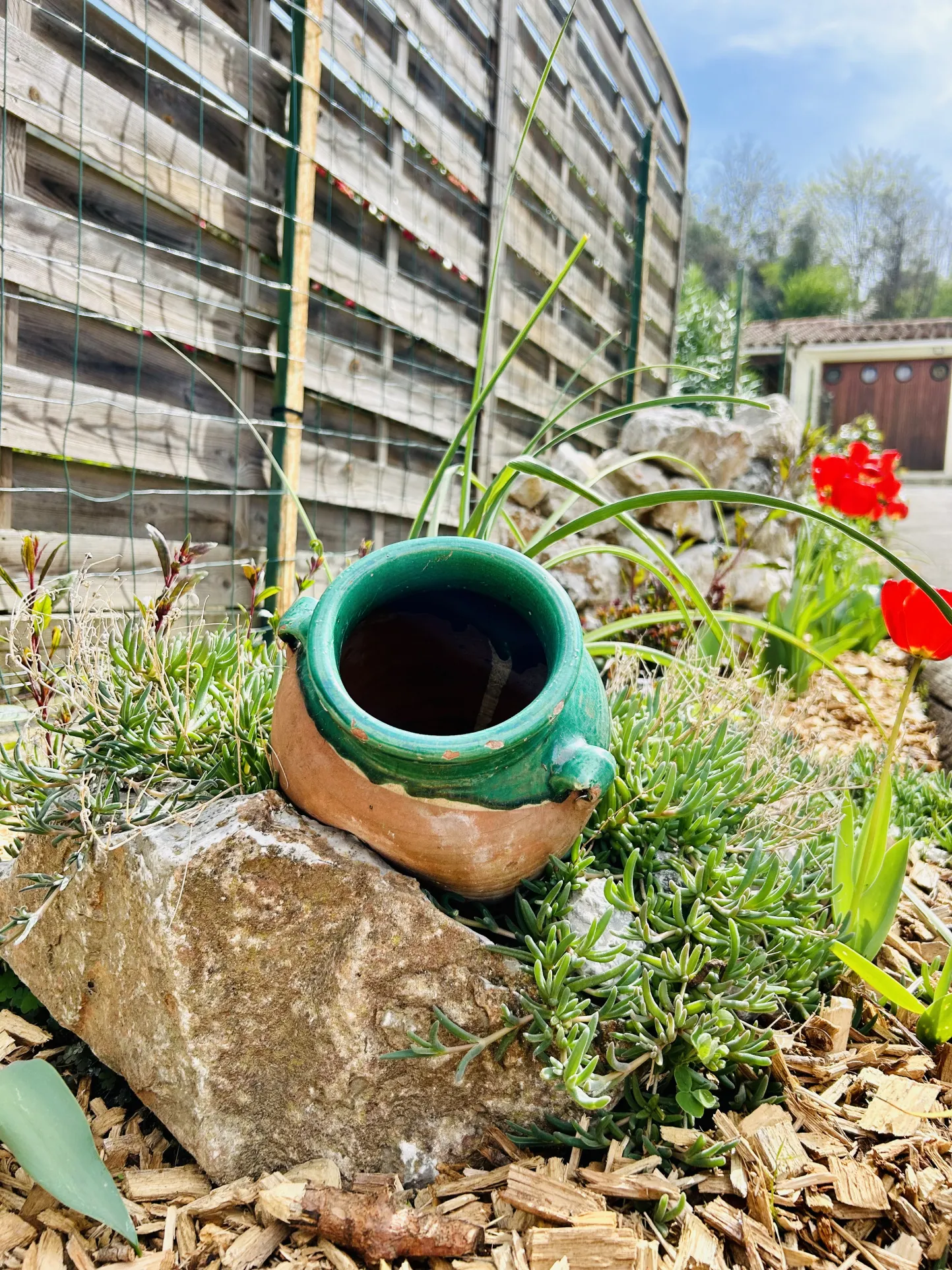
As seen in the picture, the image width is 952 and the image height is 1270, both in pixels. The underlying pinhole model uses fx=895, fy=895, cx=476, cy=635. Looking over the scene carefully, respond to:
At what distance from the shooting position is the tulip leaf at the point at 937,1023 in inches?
56.4

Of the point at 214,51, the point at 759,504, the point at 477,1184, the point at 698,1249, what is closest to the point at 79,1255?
the point at 477,1184

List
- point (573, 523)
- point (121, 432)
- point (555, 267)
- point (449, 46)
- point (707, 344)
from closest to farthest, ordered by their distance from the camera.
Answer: point (573, 523), point (121, 432), point (449, 46), point (555, 267), point (707, 344)

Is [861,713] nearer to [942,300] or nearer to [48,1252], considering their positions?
[48,1252]

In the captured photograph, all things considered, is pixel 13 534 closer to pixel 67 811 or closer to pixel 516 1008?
pixel 67 811

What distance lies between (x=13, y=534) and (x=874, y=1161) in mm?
2311

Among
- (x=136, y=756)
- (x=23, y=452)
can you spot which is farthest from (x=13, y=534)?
(x=136, y=756)

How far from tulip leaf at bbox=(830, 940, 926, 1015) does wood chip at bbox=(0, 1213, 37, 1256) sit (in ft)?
3.92

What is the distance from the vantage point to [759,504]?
4.66ft

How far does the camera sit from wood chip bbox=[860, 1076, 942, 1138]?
51.3 inches

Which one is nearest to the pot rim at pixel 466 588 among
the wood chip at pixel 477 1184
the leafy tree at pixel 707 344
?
the wood chip at pixel 477 1184

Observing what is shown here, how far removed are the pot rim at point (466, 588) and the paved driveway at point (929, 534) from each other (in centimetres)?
394

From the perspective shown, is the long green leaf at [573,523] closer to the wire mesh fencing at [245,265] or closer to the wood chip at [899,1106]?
the wire mesh fencing at [245,265]

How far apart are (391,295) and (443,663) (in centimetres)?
268

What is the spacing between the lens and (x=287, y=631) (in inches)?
50.8
